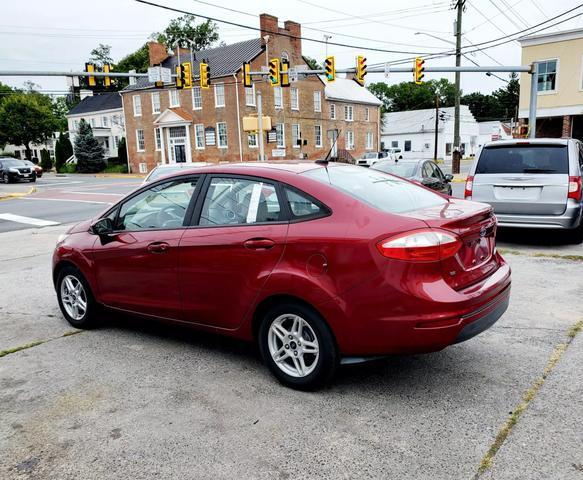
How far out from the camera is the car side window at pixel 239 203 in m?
3.90

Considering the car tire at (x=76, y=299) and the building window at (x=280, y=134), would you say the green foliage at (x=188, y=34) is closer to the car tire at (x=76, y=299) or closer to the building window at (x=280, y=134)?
the building window at (x=280, y=134)

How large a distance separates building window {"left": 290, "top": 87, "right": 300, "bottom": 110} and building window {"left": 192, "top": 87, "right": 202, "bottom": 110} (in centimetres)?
803

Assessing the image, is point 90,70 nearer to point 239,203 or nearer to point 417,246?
point 239,203

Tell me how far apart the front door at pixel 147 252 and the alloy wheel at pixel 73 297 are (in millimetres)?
418

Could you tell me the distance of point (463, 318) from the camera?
336 cm

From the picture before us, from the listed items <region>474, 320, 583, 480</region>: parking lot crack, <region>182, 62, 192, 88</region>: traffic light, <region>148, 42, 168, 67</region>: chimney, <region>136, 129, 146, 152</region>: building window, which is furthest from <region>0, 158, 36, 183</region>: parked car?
<region>474, 320, 583, 480</region>: parking lot crack

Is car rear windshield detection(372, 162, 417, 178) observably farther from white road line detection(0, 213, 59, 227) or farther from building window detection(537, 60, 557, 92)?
building window detection(537, 60, 557, 92)

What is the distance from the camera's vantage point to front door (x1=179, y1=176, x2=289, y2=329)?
3.79 meters

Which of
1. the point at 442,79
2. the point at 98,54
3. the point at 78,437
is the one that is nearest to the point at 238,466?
the point at 78,437

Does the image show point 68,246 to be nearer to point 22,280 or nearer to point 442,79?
point 22,280

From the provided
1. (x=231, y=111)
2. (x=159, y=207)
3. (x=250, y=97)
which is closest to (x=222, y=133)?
(x=231, y=111)

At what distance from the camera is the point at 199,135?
147ft

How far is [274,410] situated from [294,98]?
45441mm

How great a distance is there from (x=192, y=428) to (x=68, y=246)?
109 inches
